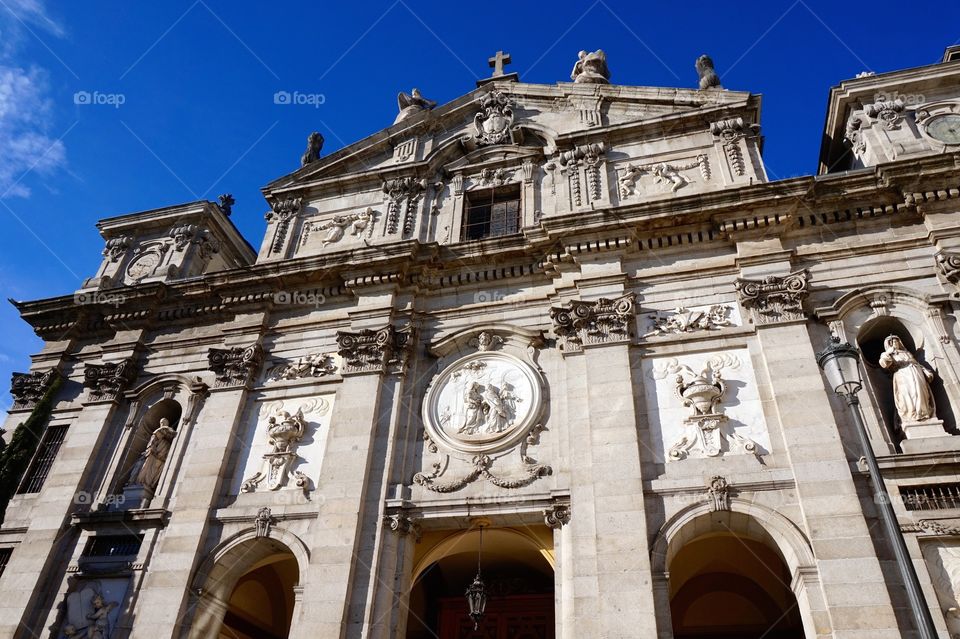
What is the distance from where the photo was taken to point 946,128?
15078 millimetres

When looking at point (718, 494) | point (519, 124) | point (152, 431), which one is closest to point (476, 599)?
point (718, 494)

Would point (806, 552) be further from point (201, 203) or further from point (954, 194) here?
point (201, 203)

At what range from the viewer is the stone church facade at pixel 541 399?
11.5 meters

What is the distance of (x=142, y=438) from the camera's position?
16.3 metres

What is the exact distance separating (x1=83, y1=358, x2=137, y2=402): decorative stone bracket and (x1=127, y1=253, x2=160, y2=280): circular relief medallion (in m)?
3.28

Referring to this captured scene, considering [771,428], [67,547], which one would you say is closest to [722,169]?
[771,428]

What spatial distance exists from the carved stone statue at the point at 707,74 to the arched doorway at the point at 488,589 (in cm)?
1218

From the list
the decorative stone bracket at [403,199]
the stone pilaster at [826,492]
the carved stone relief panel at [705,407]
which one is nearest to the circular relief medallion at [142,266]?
the decorative stone bracket at [403,199]

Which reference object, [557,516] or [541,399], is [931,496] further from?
[541,399]

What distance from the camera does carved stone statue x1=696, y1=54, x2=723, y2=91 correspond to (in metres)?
17.2

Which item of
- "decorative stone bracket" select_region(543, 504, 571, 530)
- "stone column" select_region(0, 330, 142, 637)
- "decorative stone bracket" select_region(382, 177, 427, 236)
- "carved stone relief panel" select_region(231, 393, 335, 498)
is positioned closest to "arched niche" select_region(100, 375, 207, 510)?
"stone column" select_region(0, 330, 142, 637)

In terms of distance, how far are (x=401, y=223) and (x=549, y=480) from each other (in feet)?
26.3

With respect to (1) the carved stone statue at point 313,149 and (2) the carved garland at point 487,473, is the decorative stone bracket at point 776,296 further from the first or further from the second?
(1) the carved stone statue at point 313,149

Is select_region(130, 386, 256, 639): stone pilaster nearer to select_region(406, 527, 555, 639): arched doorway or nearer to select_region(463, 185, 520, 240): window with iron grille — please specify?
select_region(406, 527, 555, 639): arched doorway
